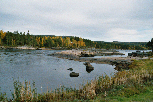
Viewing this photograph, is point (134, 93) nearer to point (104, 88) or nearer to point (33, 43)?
point (104, 88)

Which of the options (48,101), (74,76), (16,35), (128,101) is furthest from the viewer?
(16,35)

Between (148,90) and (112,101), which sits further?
(148,90)

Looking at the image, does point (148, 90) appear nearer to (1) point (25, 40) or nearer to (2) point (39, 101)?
(2) point (39, 101)

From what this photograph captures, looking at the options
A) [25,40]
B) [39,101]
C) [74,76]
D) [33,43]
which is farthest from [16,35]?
[39,101]

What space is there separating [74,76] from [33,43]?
470 feet

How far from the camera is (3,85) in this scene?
56.9 feet

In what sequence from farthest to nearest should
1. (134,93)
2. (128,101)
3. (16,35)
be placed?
1. (16,35)
2. (134,93)
3. (128,101)

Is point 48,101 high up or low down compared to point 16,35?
down

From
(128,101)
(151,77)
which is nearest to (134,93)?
(128,101)

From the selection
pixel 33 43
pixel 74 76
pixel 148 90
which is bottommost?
pixel 74 76

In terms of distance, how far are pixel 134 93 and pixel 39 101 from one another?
27.7 feet

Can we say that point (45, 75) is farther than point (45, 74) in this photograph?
No

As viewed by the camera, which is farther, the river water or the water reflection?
the water reflection

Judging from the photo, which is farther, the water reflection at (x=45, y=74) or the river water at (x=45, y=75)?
the water reflection at (x=45, y=74)
